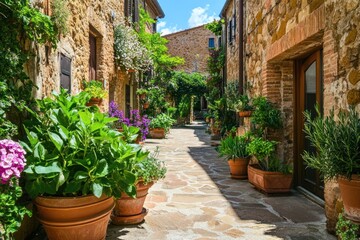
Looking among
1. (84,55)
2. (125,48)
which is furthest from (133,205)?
(125,48)

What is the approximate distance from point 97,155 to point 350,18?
2.68 m

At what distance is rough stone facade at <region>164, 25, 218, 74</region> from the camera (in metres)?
26.8

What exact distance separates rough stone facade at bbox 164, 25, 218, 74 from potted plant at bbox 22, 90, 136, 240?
2465 centimetres

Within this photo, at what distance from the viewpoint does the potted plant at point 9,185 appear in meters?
1.89

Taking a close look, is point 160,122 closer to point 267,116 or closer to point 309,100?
point 267,116

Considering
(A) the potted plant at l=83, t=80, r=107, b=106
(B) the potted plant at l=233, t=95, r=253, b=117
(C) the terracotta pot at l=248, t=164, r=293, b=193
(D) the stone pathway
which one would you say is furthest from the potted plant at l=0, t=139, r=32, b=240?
(B) the potted plant at l=233, t=95, r=253, b=117

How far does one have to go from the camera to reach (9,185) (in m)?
2.16

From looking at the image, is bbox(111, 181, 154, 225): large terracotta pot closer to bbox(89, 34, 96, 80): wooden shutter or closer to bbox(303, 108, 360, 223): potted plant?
bbox(303, 108, 360, 223): potted plant

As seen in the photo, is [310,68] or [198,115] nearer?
[310,68]

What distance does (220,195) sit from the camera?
4.68 metres

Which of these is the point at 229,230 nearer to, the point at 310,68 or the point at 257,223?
the point at 257,223

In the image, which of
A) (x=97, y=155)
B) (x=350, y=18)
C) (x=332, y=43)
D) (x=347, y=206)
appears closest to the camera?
(x=347, y=206)

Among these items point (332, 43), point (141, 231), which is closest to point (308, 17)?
point (332, 43)

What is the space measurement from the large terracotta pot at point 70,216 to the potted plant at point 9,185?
0.98 feet
